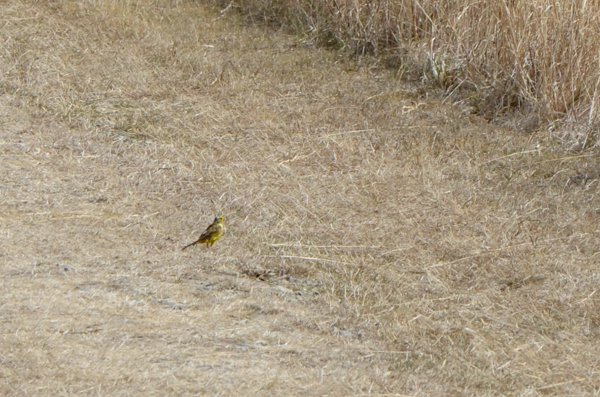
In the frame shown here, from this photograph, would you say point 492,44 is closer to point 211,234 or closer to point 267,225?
point 267,225

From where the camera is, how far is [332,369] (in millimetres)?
3883

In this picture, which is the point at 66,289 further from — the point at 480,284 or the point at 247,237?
the point at 480,284

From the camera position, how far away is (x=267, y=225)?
17.1 ft

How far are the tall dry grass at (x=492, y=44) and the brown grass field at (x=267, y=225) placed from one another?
0.80ft

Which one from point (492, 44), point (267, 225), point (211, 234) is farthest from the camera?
point (492, 44)

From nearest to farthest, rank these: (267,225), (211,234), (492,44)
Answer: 1. (211,234)
2. (267,225)
3. (492,44)

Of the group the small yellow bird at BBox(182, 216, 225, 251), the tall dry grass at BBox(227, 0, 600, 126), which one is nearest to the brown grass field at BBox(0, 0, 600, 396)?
the small yellow bird at BBox(182, 216, 225, 251)

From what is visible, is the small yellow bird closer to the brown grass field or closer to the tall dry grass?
the brown grass field

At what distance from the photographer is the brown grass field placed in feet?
12.8

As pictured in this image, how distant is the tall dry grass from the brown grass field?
0.24 m

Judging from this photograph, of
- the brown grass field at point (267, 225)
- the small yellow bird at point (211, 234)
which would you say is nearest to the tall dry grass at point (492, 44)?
the brown grass field at point (267, 225)

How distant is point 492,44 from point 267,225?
9.06ft

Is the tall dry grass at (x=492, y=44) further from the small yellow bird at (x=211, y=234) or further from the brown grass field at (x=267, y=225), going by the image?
the small yellow bird at (x=211, y=234)

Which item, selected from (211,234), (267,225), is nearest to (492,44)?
(267,225)
